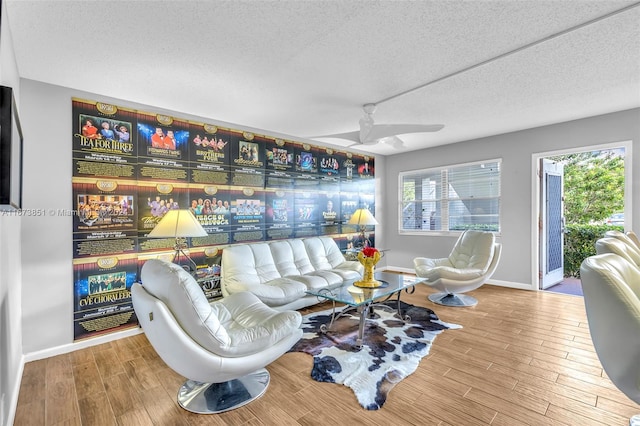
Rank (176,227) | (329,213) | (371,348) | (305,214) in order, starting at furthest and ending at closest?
(329,213) → (305,214) → (176,227) → (371,348)

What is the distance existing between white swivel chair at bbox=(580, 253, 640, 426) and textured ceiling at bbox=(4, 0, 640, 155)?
67.7 inches

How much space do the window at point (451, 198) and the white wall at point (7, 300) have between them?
593cm

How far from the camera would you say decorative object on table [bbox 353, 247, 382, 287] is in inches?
126

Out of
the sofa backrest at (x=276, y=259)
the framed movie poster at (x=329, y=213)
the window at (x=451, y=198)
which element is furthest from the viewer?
the framed movie poster at (x=329, y=213)

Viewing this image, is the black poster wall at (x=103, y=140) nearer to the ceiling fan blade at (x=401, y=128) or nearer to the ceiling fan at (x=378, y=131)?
the ceiling fan at (x=378, y=131)

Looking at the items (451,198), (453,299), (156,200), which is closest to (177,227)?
(156,200)

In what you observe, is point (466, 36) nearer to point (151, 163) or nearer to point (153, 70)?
point (153, 70)

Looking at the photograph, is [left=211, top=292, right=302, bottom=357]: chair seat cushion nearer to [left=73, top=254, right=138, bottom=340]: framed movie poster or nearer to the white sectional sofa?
the white sectional sofa

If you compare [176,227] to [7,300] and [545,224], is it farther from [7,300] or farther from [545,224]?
[545,224]

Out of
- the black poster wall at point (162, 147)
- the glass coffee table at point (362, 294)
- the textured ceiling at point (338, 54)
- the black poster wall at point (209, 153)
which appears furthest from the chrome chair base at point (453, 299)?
the black poster wall at point (162, 147)

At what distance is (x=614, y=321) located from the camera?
1.30 metres

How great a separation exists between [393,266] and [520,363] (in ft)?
13.5

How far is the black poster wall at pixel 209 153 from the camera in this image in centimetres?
389

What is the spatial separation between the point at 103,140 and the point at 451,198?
559 centimetres
